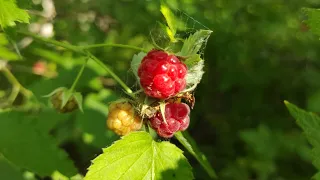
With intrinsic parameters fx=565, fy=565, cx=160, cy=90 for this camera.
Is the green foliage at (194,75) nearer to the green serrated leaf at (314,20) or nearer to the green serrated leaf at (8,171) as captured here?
the green serrated leaf at (314,20)

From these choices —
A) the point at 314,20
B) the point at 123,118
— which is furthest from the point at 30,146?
the point at 314,20

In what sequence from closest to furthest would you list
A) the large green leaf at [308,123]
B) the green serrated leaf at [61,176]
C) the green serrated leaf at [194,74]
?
the green serrated leaf at [194,74]
the large green leaf at [308,123]
the green serrated leaf at [61,176]

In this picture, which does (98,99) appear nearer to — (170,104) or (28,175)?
(28,175)

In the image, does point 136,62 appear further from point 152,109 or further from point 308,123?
point 308,123

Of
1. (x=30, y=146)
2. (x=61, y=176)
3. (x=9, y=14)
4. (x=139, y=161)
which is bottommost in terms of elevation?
(x=139, y=161)

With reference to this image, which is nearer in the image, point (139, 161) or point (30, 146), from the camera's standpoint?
point (139, 161)

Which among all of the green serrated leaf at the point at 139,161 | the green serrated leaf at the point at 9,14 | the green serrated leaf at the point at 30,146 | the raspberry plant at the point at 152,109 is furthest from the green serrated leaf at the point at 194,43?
the green serrated leaf at the point at 30,146
